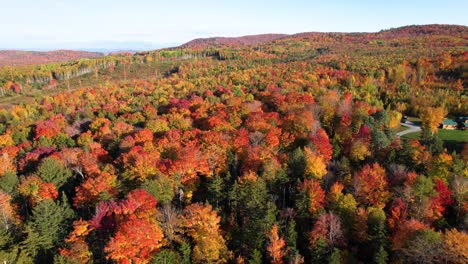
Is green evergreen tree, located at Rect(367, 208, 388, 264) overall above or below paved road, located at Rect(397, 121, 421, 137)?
below

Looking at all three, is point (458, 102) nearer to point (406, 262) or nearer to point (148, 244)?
point (406, 262)

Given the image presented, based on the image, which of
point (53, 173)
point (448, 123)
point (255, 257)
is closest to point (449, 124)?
point (448, 123)

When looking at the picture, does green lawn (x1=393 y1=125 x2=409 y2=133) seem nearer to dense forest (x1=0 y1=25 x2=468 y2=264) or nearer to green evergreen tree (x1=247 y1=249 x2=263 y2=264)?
dense forest (x1=0 y1=25 x2=468 y2=264)

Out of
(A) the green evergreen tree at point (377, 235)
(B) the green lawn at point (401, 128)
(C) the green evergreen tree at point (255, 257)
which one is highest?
(B) the green lawn at point (401, 128)

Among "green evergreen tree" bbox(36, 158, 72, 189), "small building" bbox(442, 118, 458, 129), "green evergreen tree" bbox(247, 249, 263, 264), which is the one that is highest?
"small building" bbox(442, 118, 458, 129)

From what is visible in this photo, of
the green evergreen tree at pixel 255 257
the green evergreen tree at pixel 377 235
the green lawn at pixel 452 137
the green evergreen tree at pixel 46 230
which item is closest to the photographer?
the green evergreen tree at pixel 377 235

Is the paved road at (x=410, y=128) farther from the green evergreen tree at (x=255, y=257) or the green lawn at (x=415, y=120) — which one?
the green evergreen tree at (x=255, y=257)

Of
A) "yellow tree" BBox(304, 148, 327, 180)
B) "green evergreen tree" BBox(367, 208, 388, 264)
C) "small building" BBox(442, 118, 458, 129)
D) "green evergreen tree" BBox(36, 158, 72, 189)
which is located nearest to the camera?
"green evergreen tree" BBox(367, 208, 388, 264)

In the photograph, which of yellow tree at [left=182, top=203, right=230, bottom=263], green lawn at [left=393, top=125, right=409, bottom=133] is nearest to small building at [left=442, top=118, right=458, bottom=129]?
green lawn at [left=393, top=125, right=409, bottom=133]

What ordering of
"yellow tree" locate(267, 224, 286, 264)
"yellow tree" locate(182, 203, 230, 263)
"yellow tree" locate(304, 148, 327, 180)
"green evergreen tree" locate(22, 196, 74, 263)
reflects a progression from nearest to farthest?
"yellow tree" locate(267, 224, 286, 264), "yellow tree" locate(182, 203, 230, 263), "green evergreen tree" locate(22, 196, 74, 263), "yellow tree" locate(304, 148, 327, 180)

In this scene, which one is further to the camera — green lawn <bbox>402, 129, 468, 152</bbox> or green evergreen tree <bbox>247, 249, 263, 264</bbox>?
green lawn <bbox>402, 129, 468, 152</bbox>

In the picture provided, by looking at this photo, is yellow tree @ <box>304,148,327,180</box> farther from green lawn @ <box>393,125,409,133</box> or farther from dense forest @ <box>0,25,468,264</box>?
green lawn @ <box>393,125,409,133</box>

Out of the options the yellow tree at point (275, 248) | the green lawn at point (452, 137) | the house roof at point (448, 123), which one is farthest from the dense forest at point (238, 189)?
the house roof at point (448, 123)

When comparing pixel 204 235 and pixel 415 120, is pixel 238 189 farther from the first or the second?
pixel 415 120
